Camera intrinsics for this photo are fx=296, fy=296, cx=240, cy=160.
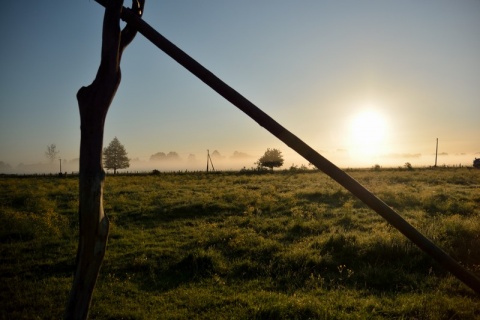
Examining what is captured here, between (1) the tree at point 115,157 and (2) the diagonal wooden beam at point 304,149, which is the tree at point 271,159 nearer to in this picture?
(1) the tree at point 115,157

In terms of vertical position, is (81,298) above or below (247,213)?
above

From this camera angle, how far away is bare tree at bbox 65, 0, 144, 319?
1.81 metres

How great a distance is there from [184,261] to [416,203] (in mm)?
13678

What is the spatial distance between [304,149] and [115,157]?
340ft

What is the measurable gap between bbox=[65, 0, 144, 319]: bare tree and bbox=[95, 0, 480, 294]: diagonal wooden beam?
34cm

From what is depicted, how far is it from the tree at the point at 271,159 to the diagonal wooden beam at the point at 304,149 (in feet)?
251

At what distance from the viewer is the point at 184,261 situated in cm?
777

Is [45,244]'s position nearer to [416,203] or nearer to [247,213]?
[247,213]

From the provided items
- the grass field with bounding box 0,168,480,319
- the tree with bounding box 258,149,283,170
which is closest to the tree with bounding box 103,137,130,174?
the tree with bounding box 258,149,283,170

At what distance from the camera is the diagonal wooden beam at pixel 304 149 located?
6.40ft

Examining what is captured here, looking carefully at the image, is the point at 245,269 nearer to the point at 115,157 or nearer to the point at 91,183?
the point at 91,183

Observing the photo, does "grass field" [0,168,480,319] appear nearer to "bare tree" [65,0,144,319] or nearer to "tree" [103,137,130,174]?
"bare tree" [65,0,144,319]

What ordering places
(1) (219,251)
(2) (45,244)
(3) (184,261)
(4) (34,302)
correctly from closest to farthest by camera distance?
(4) (34,302)
(3) (184,261)
(1) (219,251)
(2) (45,244)

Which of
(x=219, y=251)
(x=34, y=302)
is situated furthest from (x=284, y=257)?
(x=34, y=302)
